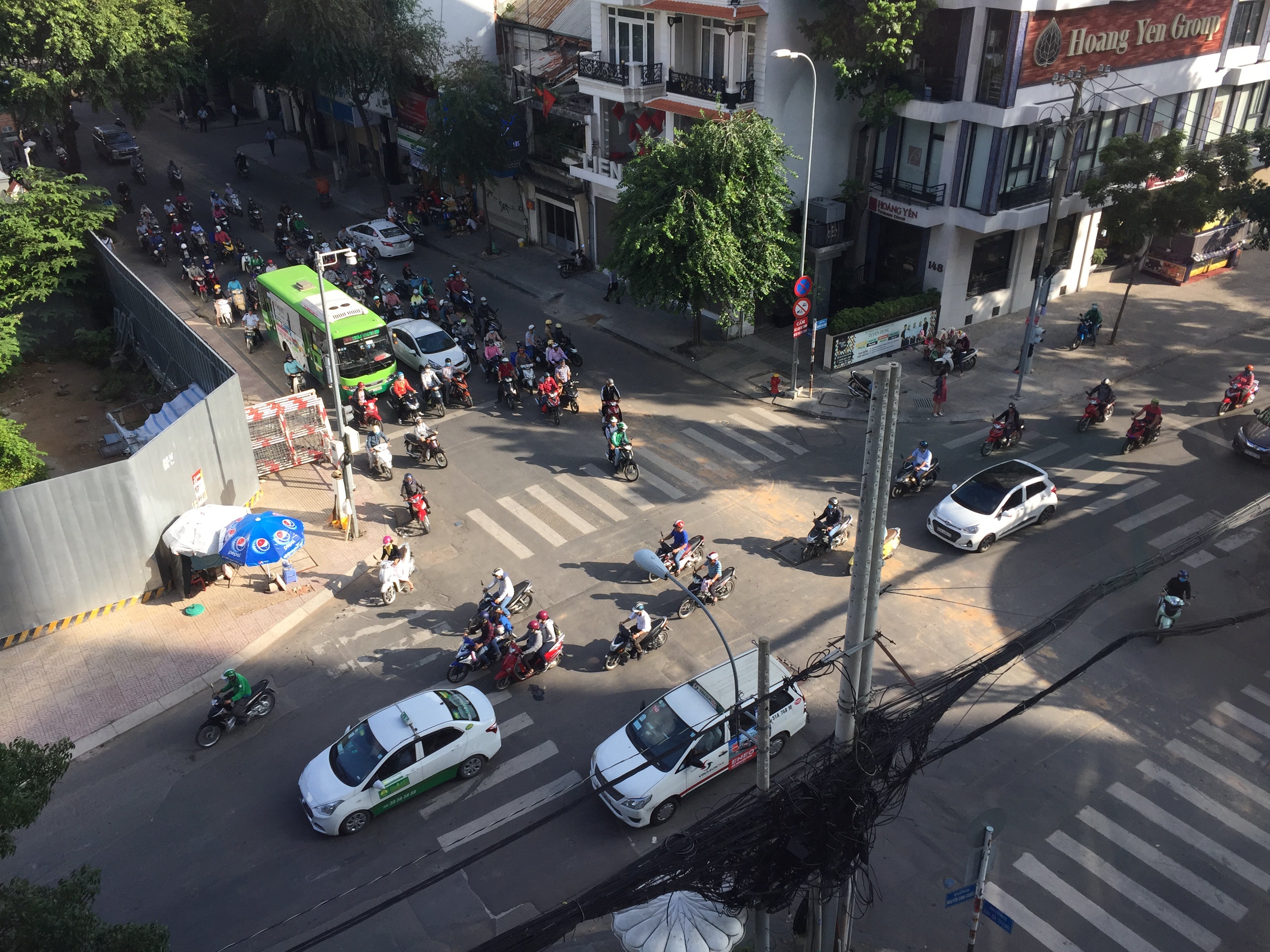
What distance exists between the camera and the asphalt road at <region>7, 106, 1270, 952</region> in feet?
46.9

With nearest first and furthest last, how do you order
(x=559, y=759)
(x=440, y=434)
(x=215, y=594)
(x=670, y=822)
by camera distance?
(x=670, y=822), (x=559, y=759), (x=215, y=594), (x=440, y=434)

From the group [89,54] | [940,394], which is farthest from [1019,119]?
[89,54]

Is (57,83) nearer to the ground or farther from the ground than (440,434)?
farther from the ground

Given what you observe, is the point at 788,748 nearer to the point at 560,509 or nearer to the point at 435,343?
the point at 560,509

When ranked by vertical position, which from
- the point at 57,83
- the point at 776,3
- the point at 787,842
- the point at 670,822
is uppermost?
the point at 776,3

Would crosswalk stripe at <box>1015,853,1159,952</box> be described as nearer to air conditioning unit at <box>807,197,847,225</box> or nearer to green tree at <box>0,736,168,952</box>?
green tree at <box>0,736,168,952</box>

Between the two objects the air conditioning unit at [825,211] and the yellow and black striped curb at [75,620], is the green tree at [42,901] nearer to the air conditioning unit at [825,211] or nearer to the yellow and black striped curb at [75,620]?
the yellow and black striped curb at [75,620]

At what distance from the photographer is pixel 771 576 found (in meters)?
21.0

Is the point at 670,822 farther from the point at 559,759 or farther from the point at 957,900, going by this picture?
the point at 957,900

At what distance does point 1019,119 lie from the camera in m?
28.4

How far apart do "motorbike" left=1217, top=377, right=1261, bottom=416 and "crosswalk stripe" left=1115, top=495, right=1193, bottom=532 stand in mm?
5464

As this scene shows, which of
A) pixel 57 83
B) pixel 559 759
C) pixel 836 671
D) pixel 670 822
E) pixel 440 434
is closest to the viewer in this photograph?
pixel 670 822

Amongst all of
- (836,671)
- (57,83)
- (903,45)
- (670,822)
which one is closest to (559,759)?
(670,822)

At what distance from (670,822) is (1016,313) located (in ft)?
82.3
